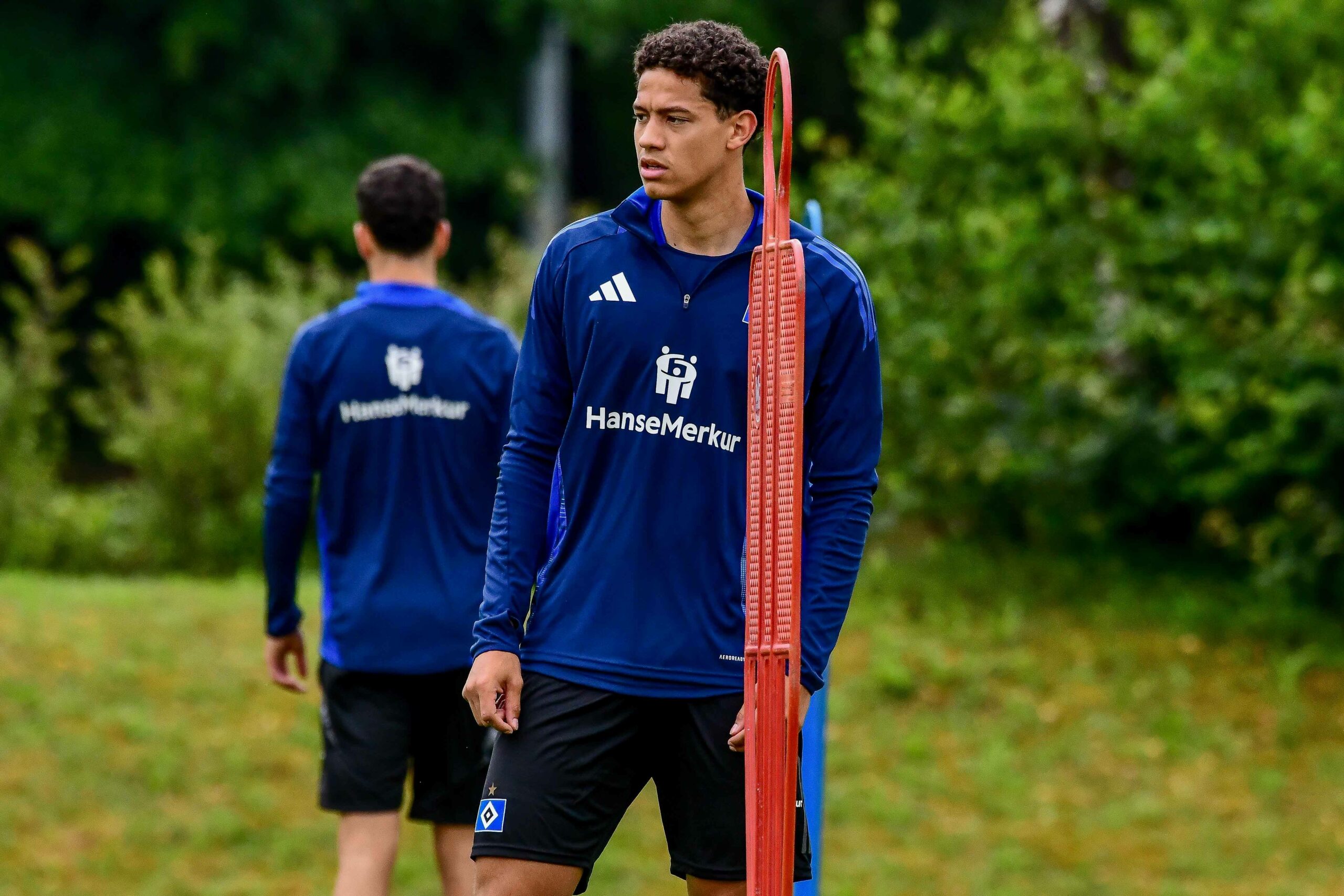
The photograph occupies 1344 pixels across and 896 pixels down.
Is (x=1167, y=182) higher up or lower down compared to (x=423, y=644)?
higher up

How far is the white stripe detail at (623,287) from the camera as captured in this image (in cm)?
332

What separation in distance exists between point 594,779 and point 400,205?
75.9 inches

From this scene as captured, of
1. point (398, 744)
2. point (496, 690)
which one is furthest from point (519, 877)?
point (398, 744)

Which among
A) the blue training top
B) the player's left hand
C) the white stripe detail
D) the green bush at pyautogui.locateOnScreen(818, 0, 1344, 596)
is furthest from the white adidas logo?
the green bush at pyautogui.locateOnScreen(818, 0, 1344, 596)

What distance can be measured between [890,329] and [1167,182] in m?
1.64

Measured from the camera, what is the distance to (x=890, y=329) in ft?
33.3

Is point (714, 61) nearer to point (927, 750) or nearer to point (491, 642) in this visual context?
point (491, 642)

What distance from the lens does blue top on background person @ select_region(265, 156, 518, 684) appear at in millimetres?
4617

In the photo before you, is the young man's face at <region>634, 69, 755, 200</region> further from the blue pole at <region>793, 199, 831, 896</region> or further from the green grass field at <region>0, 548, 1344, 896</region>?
the green grass field at <region>0, 548, 1344, 896</region>

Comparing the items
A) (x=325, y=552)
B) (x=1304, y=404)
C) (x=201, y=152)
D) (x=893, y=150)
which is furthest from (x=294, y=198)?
(x=325, y=552)

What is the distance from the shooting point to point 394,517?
462 cm

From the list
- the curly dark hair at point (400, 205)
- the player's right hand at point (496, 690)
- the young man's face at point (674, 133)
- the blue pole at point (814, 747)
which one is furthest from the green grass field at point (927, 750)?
the young man's face at point (674, 133)

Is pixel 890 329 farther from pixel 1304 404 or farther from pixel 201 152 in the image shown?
pixel 201 152

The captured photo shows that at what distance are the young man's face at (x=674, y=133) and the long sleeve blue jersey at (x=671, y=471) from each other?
14 centimetres
